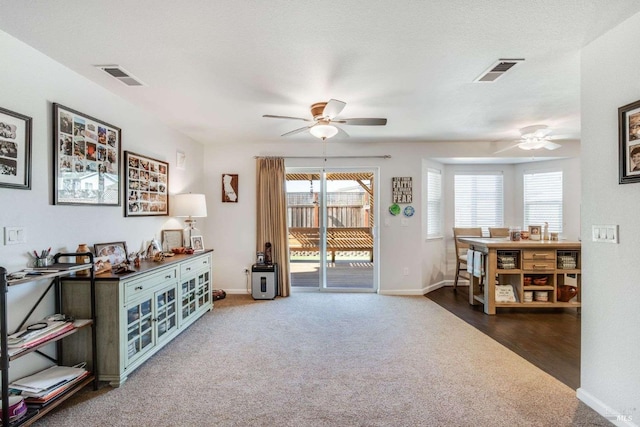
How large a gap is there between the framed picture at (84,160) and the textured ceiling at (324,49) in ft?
1.34

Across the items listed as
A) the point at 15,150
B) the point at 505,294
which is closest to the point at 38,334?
the point at 15,150

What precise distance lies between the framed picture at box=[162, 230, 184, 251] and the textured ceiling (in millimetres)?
1486

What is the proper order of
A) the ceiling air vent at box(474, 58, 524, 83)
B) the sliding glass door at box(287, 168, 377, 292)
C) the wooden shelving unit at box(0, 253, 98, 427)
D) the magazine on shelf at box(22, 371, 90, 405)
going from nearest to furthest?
1. the wooden shelving unit at box(0, 253, 98, 427)
2. the magazine on shelf at box(22, 371, 90, 405)
3. the ceiling air vent at box(474, 58, 524, 83)
4. the sliding glass door at box(287, 168, 377, 292)

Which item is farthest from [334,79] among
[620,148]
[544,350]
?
[544,350]

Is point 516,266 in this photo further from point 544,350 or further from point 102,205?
point 102,205

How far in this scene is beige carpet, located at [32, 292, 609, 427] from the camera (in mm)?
1988

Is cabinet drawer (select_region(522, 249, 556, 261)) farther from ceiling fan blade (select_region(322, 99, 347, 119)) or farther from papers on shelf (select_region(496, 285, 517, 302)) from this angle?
ceiling fan blade (select_region(322, 99, 347, 119))

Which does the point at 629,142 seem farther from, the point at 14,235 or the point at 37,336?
the point at 14,235

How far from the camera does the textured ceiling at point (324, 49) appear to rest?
178 cm

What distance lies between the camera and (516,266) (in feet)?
13.4

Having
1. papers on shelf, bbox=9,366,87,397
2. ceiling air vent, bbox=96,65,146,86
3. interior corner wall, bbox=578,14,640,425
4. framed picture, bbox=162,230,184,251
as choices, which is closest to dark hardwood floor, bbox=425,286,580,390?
interior corner wall, bbox=578,14,640,425

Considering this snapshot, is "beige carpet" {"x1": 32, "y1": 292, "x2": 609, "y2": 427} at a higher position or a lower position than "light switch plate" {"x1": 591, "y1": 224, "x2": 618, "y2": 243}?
lower

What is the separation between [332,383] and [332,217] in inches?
131

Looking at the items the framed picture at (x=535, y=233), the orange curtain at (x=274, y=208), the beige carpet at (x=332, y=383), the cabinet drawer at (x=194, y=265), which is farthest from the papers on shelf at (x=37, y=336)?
the framed picture at (x=535, y=233)
